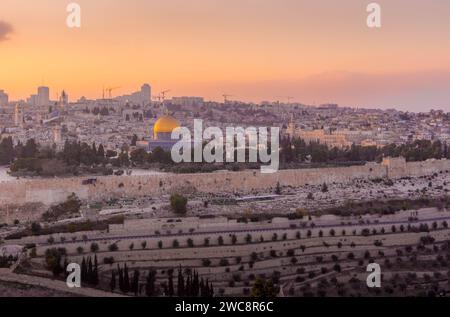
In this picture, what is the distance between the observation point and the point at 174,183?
685 inches

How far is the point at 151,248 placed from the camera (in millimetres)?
12469

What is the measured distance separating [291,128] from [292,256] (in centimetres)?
2575

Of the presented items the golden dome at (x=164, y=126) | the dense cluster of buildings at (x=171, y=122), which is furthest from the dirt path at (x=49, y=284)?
the golden dome at (x=164, y=126)

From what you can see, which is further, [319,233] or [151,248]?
[319,233]

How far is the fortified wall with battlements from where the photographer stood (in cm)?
1549

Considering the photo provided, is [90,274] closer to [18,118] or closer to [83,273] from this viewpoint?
[83,273]

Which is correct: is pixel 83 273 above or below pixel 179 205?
below

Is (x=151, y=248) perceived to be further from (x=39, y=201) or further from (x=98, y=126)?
(x=98, y=126)

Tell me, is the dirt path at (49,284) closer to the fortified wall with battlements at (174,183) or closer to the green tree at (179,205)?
the green tree at (179,205)

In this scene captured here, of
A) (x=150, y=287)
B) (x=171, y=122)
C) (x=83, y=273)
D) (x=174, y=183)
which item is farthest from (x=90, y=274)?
(x=171, y=122)

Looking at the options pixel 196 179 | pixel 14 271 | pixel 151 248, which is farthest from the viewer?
pixel 196 179

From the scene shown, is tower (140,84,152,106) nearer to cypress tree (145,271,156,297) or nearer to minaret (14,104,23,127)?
minaret (14,104,23,127)
